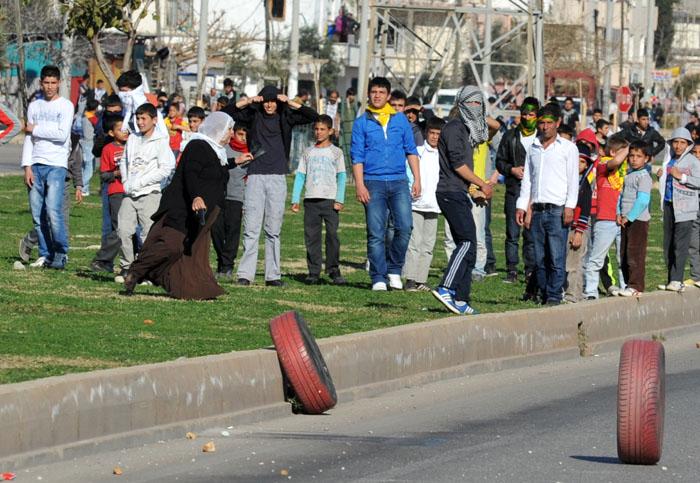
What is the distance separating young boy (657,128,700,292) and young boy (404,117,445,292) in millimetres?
2505

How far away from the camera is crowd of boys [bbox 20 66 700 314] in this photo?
1534 centimetres

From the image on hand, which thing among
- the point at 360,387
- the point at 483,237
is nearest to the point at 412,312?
the point at 360,387

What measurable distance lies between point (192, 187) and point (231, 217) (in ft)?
11.2

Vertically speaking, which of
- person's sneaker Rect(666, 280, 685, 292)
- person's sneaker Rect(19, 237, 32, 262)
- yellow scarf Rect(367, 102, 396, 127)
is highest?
yellow scarf Rect(367, 102, 396, 127)

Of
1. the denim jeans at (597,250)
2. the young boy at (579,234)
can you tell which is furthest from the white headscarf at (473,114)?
the denim jeans at (597,250)

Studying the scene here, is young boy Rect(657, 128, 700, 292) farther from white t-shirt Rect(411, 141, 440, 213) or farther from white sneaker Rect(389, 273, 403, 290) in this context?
white sneaker Rect(389, 273, 403, 290)

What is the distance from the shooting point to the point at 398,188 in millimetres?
16219

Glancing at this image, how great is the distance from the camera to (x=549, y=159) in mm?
15516

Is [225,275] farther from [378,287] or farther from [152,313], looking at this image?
[152,313]

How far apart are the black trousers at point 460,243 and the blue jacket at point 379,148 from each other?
70.1 inches

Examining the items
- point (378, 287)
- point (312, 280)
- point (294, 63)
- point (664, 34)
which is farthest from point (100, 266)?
point (664, 34)

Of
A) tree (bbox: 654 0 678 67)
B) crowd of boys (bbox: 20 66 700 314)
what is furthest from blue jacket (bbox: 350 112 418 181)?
tree (bbox: 654 0 678 67)

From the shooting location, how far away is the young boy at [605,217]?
1691 cm

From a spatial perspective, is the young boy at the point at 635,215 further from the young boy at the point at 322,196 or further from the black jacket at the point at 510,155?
the young boy at the point at 322,196
